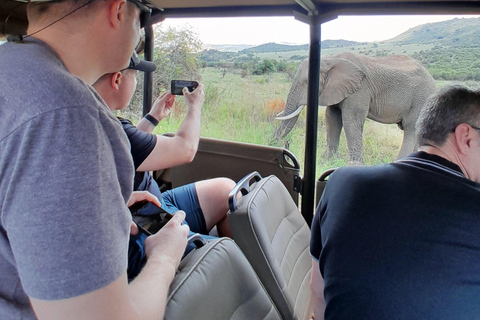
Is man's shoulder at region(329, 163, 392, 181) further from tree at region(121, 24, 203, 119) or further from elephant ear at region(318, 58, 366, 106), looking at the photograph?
Answer: elephant ear at region(318, 58, 366, 106)

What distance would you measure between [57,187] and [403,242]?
0.83 meters

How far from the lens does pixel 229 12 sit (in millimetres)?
2547

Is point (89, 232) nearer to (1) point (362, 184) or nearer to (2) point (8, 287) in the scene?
(2) point (8, 287)

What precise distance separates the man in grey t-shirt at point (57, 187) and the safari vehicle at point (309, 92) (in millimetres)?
1057

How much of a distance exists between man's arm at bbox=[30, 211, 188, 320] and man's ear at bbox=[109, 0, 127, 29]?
0.45 meters

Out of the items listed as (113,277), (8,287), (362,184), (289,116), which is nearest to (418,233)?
(362,184)

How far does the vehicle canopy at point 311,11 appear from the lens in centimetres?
200

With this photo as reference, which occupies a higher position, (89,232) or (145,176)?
(89,232)

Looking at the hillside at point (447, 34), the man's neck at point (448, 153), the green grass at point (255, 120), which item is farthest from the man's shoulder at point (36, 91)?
the hillside at point (447, 34)

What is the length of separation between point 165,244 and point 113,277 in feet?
1.31

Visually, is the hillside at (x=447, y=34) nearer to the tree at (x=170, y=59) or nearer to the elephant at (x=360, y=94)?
the elephant at (x=360, y=94)

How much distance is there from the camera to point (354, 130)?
3.37 metres

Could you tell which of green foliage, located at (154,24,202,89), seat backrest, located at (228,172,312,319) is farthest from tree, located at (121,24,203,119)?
seat backrest, located at (228,172,312,319)

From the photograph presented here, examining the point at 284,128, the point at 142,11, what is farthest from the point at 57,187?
the point at 284,128
